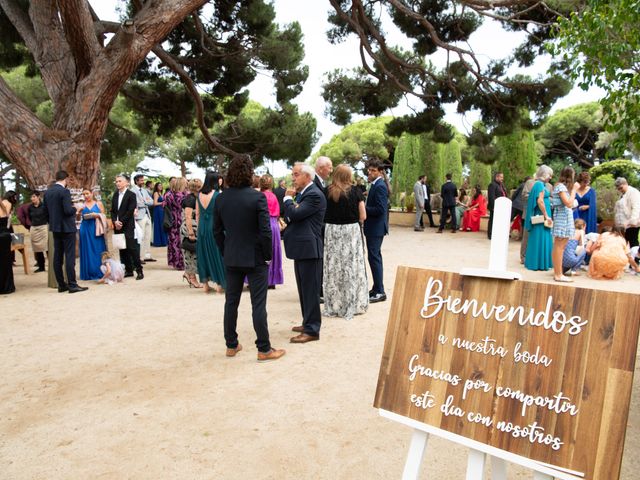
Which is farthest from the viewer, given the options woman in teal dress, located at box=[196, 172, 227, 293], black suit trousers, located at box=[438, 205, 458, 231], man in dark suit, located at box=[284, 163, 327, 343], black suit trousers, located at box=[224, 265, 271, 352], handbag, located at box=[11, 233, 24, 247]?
black suit trousers, located at box=[438, 205, 458, 231]

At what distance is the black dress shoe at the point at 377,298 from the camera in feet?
22.5

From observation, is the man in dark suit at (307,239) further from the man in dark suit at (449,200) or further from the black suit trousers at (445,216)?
the black suit trousers at (445,216)

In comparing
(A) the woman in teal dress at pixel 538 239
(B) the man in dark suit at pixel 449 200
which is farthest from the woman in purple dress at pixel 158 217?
(A) the woman in teal dress at pixel 538 239

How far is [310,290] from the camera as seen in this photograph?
16.6ft

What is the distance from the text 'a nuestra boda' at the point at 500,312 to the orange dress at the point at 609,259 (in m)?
7.56

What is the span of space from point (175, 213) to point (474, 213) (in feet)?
33.8

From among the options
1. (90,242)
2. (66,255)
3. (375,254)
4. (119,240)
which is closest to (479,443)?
(375,254)

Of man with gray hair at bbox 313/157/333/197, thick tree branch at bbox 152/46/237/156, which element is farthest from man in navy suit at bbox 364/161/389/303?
thick tree branch at bbox 152/46/237/156

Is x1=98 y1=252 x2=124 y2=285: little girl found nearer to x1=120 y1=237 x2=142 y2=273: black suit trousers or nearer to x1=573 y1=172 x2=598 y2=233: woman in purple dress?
x1=120 y1=237 x2=142 y2=273: black suit trousers

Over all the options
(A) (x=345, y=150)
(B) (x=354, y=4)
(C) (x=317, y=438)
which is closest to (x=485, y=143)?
(B) (x=354, y=4)

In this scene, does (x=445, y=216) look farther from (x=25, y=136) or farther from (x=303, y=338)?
(x=303, y=338)

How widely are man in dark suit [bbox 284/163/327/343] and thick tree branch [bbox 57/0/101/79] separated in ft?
20.7

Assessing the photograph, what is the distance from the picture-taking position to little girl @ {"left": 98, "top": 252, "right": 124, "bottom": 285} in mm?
8586

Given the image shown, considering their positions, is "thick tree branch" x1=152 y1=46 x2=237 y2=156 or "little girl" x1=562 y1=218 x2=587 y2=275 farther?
"thick tree branch" x1=152 y1=46 x2=237 y2=156
